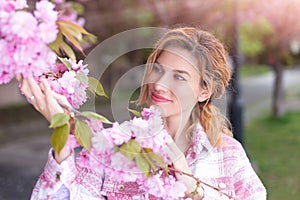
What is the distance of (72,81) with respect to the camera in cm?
161

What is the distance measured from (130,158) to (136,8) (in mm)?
8686

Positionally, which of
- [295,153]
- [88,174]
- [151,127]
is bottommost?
[295,153]

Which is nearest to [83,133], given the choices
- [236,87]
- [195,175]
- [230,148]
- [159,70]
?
[159,70]

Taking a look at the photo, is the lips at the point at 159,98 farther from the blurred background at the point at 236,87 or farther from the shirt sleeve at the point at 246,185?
the blurred background at the point at 236,87

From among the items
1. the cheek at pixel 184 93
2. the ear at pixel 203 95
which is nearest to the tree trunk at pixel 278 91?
the ear at pixel 203 95

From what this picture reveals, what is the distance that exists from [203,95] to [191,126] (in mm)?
149

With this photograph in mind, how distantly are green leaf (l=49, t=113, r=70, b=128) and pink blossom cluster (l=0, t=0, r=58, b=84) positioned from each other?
0.13 meters

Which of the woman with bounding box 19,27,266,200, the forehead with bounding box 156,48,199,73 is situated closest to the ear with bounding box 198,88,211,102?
the woman with bounding box 19,27,266,200

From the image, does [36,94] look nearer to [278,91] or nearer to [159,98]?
[159,98]

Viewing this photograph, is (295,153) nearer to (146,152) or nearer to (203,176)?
(203,176)

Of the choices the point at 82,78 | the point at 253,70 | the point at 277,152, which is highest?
Answer: the point at 82,78

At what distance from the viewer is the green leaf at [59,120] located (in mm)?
1324

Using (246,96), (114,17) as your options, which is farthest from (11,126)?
(246,96)

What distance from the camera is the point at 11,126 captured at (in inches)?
459
